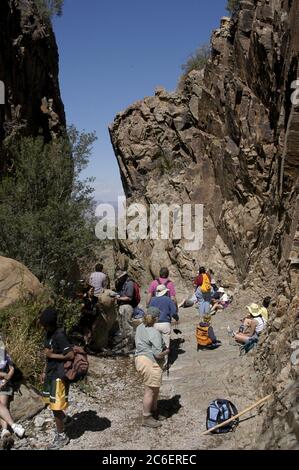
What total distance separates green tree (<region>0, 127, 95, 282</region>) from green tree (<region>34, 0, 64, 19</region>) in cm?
1401

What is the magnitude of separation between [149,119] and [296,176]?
514 inches

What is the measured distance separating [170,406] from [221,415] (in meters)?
1.33

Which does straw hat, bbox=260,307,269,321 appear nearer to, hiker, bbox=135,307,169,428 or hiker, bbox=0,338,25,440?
hiker, bbox=135,307,169,428

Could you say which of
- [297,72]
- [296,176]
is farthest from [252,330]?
[297,72]

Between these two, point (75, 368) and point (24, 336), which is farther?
point (24, 336)

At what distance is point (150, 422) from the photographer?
675 cm

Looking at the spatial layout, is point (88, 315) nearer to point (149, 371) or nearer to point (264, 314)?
point (264, 314)

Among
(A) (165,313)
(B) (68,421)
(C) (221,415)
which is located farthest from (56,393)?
(A) (165,313)

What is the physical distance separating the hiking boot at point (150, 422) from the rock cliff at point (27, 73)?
12.5 m

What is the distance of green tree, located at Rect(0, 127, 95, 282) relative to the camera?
36.9 ft

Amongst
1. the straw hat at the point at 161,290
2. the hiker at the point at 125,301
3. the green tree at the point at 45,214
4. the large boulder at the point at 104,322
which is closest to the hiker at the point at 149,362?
the straw hat at the point at 161,290

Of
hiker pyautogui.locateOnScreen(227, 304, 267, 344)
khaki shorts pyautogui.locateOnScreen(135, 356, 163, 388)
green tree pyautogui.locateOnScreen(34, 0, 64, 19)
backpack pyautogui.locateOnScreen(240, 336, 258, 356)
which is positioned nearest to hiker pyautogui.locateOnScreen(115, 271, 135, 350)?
hiker pyautogui.locateOnScreen(227, 304, 267, 344)
